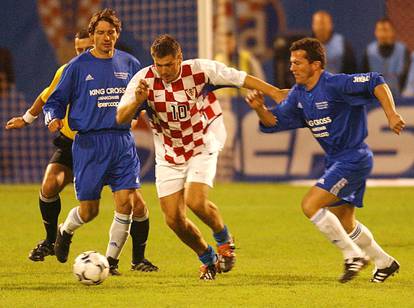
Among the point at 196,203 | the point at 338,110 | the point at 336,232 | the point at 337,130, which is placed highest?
the point at 338,110

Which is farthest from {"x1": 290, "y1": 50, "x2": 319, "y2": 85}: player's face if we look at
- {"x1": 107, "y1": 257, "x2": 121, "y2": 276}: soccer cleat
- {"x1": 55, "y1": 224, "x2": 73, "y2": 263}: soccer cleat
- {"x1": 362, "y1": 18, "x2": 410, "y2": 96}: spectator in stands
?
{"x1": 362, "y1": 18, "x2": 410, "y2": 96}: spectator in stands

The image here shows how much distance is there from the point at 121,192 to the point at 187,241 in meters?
0.65

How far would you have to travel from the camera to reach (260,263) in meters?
9.31

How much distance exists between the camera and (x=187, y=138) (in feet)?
27.4

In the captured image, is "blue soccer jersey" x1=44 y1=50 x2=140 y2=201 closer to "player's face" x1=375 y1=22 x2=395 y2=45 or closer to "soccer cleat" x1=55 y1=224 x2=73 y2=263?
"soccer cleat" x1=55 y1=224 x2=73 y2=263

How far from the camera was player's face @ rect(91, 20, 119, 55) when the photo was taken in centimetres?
855

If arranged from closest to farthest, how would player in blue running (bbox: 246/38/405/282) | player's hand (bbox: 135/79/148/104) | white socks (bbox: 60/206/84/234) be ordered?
1. player's hand (bbox: 135/79/148/104)
2. player in blue running (bbox: 246/38/405/282)
3. white socks (bbox: 60/206/84/234)

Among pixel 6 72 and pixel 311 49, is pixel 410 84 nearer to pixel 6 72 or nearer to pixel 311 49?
pixel 6 72

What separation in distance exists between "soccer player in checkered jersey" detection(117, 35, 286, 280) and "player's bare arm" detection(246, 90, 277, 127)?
0.15m

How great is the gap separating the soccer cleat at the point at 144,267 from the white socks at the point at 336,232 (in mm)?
1549

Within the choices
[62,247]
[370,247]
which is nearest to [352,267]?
[370,247]

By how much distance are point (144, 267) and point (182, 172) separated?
3.21ft

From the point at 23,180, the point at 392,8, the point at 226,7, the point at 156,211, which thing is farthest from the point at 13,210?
the point at 392,8

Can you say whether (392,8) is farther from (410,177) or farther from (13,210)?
(13,210)
